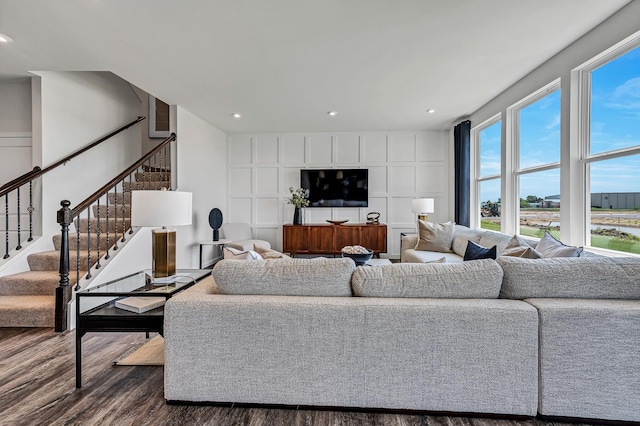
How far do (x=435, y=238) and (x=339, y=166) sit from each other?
254 cm

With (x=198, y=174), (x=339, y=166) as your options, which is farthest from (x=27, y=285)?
(x=339, y=166)

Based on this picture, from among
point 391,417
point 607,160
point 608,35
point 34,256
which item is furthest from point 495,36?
point 34,256

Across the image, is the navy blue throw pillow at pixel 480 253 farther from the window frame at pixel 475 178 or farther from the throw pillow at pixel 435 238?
the window frame at pixel 475 178

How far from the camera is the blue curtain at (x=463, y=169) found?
205 inches

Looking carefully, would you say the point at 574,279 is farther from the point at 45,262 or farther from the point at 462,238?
the point at 45,262

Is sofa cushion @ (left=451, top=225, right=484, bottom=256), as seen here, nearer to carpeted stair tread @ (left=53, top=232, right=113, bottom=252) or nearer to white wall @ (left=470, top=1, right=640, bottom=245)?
white wall @ (left=470, top=1, right=640, bottom=245)

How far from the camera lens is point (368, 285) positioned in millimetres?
1708

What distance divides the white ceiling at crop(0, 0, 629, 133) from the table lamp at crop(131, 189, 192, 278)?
4.38 ft

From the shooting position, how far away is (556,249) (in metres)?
2.28

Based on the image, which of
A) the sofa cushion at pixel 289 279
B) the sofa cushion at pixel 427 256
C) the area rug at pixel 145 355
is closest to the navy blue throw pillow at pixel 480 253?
the sofa cushion at pixel 427 256

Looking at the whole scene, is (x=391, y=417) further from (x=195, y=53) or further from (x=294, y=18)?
(x=195, y=53)

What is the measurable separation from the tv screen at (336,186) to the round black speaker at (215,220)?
1.64 m

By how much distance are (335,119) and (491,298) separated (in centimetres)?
420

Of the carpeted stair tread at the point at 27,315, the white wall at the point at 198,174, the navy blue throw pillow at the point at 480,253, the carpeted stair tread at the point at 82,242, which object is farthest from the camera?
the white wall at the point at 198,174
